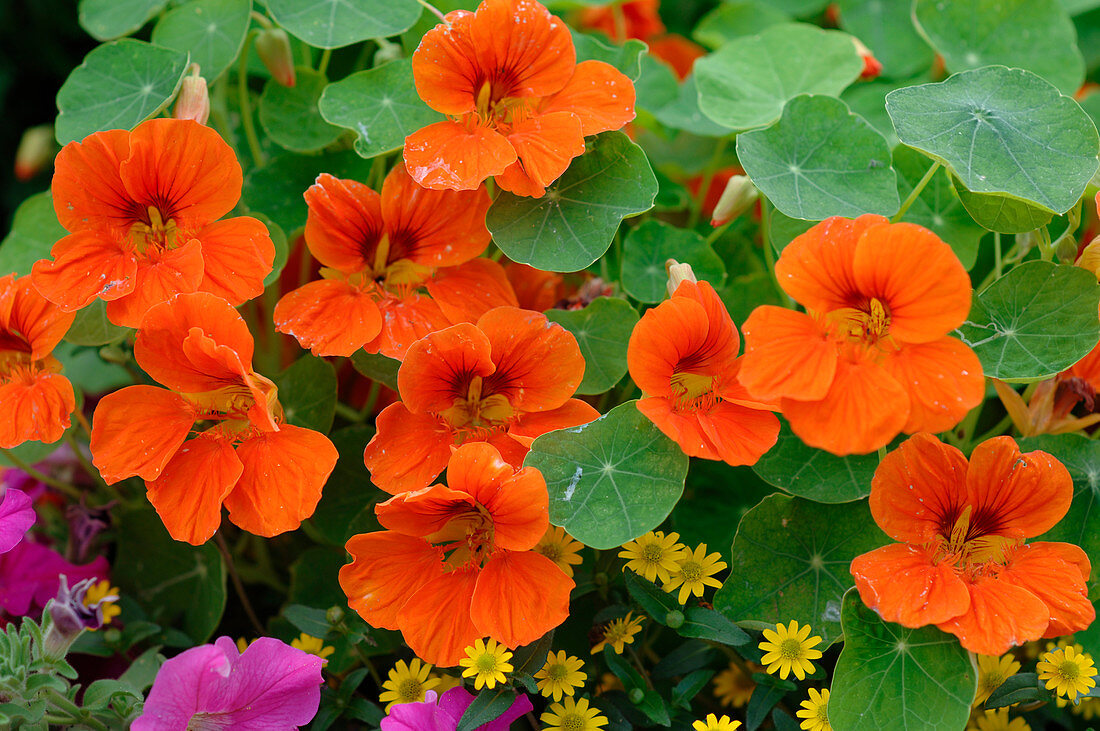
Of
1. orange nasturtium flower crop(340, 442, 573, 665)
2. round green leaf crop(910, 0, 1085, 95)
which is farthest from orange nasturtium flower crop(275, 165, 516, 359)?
round green leaf crop(910, 0, 1085, 95)

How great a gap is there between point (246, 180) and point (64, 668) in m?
0.64

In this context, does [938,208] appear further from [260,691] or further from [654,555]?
[260,691]

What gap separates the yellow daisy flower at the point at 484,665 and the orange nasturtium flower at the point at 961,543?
0.32m

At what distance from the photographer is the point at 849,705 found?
79 centimetres

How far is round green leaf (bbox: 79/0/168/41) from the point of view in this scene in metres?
1.19

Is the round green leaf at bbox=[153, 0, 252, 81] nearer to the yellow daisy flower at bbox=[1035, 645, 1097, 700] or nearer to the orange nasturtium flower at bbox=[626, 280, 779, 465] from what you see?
the orange nasturtium flower at bbox=[626, 280, 779, 465]

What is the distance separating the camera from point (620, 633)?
862 millimetres

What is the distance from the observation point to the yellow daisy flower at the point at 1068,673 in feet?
2.60

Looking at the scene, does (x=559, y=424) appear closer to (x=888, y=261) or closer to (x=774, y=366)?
(x=774, y=366)

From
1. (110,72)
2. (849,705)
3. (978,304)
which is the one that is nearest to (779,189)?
(978,304)

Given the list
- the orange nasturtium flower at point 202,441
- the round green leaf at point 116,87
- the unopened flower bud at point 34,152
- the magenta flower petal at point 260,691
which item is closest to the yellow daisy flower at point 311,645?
the magenta flower petal at point 260,691

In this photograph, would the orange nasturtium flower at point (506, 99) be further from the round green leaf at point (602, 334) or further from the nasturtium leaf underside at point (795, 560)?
the nasturtium leaf underside at point (795, 560)

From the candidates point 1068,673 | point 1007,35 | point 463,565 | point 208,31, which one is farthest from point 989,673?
point 208,31

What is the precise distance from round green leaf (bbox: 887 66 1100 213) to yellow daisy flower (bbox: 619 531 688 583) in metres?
0.45
